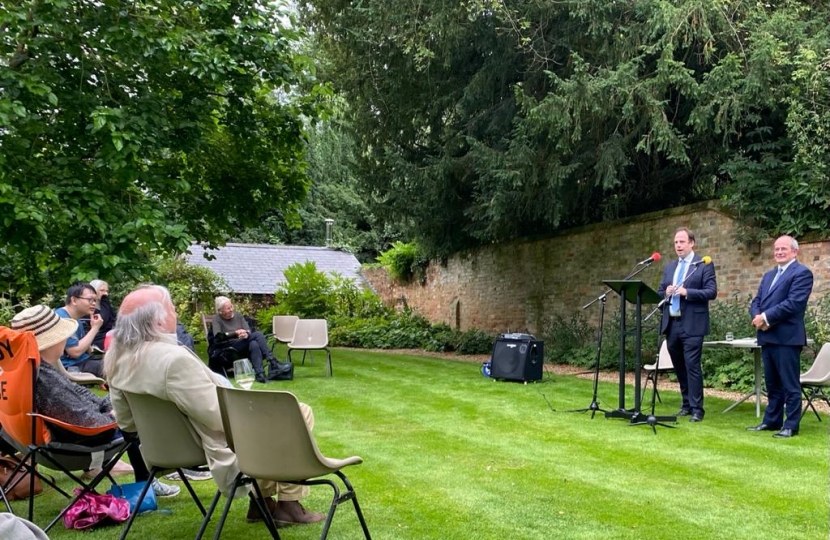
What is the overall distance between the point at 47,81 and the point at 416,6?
5.48 meters

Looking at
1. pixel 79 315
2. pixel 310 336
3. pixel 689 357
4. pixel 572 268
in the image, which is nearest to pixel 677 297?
pixel 689 357

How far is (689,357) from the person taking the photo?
627 cm

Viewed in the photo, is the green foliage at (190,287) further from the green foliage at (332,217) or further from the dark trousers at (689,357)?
the dark trousers at (689,357)

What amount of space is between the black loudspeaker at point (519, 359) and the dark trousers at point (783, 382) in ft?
12.3

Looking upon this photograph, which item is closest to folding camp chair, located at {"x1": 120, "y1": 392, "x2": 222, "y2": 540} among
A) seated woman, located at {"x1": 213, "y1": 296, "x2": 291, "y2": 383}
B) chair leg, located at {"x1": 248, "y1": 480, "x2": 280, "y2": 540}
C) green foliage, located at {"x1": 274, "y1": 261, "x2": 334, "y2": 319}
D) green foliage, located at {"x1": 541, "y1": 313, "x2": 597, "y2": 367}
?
chair leg, located at {"x1": 248, "y1": 480, "x2": 280, "y2": 540}

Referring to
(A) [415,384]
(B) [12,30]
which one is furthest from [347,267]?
(B) [12,30]

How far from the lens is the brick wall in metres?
9.92

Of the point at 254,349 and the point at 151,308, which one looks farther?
the point at 254,349

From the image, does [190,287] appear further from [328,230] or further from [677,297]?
[677,297]

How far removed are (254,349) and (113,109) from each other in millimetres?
3442

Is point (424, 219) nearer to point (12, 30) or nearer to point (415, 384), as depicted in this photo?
point (415, 384)

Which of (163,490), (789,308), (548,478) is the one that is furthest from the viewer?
(789,308)

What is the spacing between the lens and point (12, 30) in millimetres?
7477

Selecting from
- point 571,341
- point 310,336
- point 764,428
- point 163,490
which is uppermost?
point 310,336
